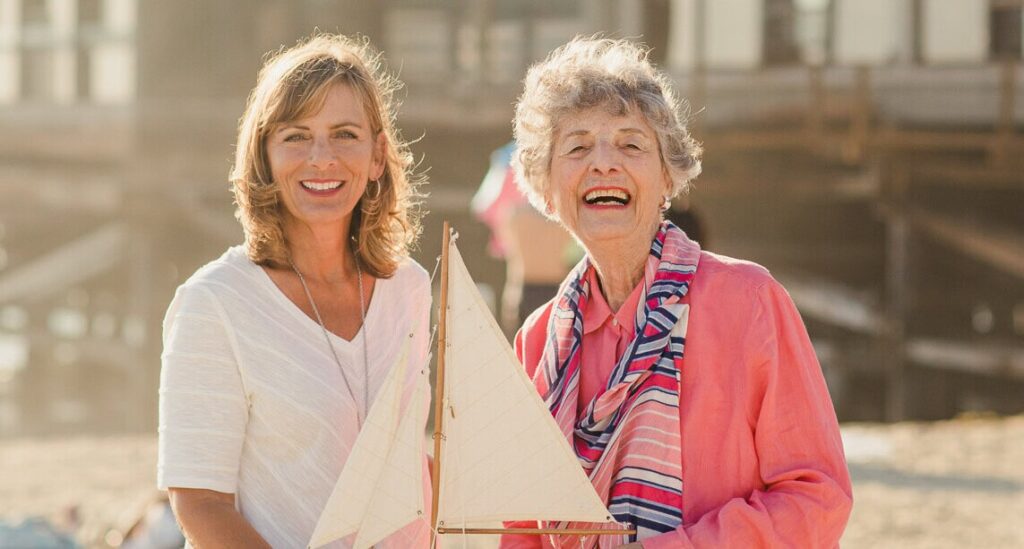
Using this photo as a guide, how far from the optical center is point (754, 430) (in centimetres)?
252

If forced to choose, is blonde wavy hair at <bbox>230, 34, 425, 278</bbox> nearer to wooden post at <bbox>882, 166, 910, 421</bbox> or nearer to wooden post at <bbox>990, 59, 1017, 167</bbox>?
wooden post at <bbox>990, 59, 1017, 167</bbox>

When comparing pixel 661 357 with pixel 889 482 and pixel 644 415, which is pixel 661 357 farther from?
pixel 889 482

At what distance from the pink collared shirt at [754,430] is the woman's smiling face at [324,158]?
2.31 feet

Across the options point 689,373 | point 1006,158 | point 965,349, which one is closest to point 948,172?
point 1006,158

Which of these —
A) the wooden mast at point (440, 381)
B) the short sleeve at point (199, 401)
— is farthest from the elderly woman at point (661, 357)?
the short sleeve at point (199, 401)

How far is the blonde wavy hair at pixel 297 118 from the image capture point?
2664mm

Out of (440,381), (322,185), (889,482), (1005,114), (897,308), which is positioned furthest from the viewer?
(897,308)

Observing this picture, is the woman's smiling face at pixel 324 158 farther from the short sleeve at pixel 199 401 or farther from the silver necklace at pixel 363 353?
the short sleeve at pixel 199 401

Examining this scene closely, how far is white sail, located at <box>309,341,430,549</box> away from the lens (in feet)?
7.80

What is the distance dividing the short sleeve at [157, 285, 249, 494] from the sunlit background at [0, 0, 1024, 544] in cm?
1144

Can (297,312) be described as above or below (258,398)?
above

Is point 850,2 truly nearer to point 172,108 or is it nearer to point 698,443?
point 172,108

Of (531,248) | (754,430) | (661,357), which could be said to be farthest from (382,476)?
(531,248)

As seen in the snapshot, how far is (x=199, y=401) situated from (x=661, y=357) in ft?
2.74
